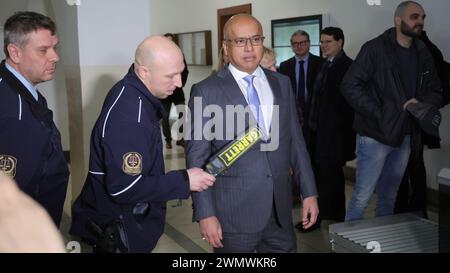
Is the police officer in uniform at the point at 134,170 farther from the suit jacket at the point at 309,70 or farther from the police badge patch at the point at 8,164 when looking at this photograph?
the suit jacket at the point at 309,70

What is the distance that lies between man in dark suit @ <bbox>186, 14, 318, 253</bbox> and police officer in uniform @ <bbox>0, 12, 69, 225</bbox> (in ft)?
1.91

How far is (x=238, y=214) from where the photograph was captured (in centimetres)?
222

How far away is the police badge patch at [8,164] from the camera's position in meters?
1.86

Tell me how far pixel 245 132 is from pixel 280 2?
5.27m

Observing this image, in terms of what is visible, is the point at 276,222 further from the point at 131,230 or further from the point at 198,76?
the point at 198,76

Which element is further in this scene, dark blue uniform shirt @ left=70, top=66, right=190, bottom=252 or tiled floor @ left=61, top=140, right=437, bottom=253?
tiled floor @ left=61, top=140, right=437, bottom=253

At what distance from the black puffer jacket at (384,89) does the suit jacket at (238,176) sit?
1412 millimetres

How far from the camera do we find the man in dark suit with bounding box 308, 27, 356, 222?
4.14 metres

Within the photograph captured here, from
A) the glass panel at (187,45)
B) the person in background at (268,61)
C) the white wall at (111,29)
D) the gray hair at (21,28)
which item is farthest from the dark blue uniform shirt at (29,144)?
the glass panel at (187,45)

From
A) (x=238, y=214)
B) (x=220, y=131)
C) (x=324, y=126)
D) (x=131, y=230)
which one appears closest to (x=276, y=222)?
(x=238, y=214)

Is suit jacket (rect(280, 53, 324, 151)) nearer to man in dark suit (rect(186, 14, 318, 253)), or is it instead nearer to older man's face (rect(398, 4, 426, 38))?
older man's face (rect(398, 4, 426, 38))

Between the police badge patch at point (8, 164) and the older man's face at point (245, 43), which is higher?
the older man's face at point (245, 43)

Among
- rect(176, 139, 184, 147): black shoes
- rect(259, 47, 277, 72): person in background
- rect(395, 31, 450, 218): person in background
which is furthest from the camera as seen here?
rect(176, 139, 184, 147): black shoes

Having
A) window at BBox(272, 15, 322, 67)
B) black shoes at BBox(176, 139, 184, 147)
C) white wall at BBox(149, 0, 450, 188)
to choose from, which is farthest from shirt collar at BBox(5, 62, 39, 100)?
black shoes at BBox(176, 139, 184, 147)
